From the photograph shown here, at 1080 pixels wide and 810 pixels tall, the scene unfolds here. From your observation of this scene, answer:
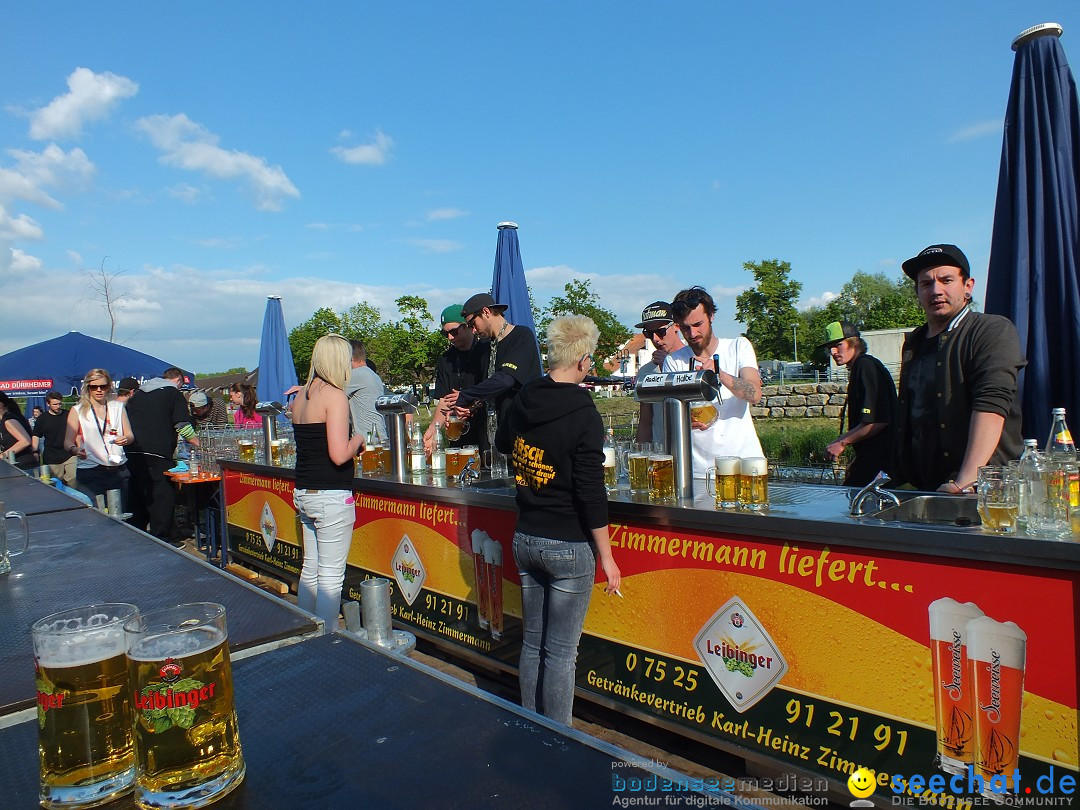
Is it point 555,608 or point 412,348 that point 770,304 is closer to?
point 412,348

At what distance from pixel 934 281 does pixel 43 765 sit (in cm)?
312

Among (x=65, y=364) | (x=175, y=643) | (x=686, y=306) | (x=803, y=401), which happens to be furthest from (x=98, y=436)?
(x=803, y=401)

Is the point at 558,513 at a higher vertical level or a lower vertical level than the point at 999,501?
lower

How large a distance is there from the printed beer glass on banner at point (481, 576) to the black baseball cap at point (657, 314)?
1.47 meters

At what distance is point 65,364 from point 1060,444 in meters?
12.8

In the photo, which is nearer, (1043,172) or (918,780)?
(918,780)

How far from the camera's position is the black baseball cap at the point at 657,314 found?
3.41 m

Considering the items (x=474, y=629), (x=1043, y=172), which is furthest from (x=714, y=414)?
(x=1043, y=172)

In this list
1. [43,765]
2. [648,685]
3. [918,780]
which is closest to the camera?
[43,765]

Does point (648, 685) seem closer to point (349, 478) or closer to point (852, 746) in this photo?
point (852, 746)

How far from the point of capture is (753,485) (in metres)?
2.64

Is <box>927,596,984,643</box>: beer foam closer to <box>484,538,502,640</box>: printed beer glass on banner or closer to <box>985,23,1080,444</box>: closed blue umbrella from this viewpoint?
<box>985,23,1080,444</box>: closed blue umbrella

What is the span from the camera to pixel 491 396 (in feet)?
13.1

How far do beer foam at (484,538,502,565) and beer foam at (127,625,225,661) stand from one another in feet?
9.16
